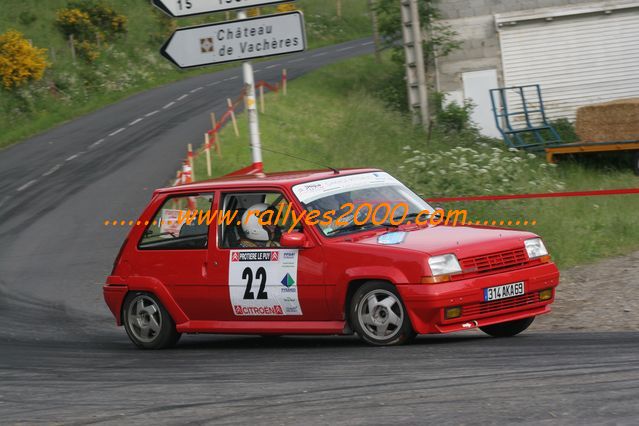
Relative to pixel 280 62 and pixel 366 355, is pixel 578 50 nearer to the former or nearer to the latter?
pixel 280 62

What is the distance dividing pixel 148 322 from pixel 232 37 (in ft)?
11.0

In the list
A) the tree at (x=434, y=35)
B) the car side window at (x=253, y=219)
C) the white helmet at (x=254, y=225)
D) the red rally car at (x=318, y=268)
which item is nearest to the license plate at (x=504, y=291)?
the red rally car at (x=318, y=268)

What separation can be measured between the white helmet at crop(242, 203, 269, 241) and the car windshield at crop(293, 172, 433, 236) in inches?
18.7

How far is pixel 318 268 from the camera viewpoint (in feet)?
32.2

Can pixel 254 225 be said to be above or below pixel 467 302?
above

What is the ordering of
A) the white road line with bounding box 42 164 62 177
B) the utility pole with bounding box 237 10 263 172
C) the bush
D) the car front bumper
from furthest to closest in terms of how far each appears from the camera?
the bush → the white road line with bounding box 42 164 62 177 → the utility pole with bounding box 237 10 263 172 → the car front bumper

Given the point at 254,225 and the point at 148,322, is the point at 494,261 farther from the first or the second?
the point at 148,322

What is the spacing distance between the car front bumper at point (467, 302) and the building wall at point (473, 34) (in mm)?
26228

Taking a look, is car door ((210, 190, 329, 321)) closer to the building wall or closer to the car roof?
the car roof

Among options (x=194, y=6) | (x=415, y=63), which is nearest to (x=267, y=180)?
(x=194, y=6)

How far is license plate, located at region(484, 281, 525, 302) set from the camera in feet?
30.5

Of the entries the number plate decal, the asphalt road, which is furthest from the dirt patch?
the number plate decal

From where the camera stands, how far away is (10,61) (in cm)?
4141

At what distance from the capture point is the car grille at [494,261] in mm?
9234
